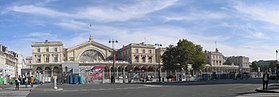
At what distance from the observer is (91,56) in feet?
509

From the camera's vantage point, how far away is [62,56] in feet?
495

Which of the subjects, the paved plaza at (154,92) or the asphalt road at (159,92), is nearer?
the paved plaza at (154,92)

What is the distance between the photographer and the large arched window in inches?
6019

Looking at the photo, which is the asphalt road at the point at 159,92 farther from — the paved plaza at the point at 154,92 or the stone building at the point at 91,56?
the stone building at the point at 91,56

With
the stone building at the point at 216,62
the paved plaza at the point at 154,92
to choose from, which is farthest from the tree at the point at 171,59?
the stone building at the point at 216,62

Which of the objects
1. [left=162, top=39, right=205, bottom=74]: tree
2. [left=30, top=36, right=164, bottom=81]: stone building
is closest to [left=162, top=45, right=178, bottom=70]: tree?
[left=162, top=39, right=205, bottom=74]: tree

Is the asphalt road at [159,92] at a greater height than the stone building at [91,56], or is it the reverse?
the stone building at [91,56]

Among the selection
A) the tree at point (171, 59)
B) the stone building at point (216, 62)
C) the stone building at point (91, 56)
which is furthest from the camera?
the stone building at point (216, 62)

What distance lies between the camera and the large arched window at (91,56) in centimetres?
15288

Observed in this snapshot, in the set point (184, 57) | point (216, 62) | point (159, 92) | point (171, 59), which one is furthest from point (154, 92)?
point (216, 62)

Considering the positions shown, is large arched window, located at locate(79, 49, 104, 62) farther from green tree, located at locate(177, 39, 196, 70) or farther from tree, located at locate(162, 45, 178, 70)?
green tree, located at locate(177, 39, 196, 70)

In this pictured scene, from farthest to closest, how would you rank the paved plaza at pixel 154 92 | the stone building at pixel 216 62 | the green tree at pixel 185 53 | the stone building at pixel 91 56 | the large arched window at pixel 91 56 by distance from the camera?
the stone building at pixel 216 62, the large arched window at pixel 91 56, the stone building at pixel 91 56, the green tree at pixel 185 53, the paved plaza at pixel 154 92

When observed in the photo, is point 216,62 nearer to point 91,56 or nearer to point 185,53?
point 91,56

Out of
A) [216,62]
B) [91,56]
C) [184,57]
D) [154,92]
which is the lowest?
[154,92]
